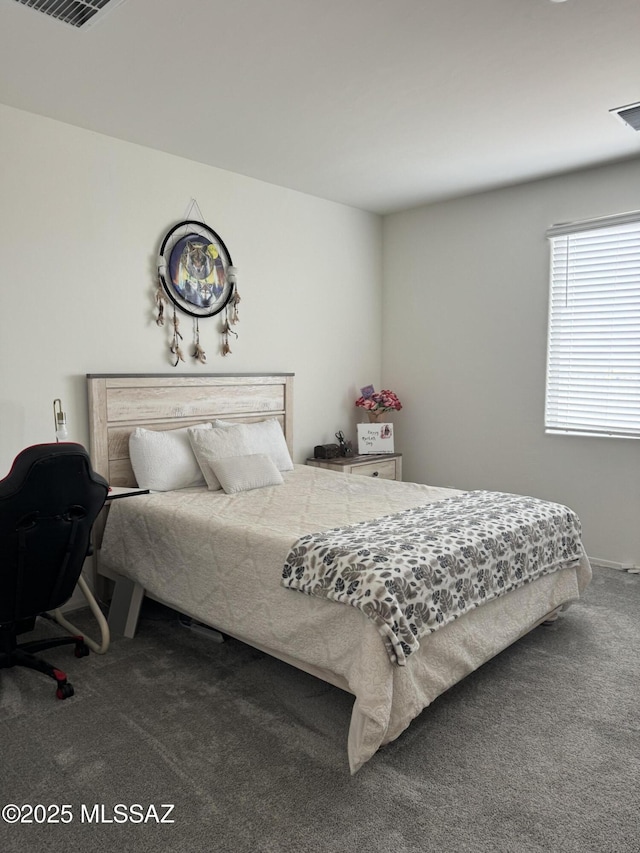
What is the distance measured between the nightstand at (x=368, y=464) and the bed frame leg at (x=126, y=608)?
173 centimetres

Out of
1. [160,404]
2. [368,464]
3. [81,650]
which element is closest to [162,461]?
[160,404]

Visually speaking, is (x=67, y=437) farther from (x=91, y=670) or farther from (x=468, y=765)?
(x=468, y=765)

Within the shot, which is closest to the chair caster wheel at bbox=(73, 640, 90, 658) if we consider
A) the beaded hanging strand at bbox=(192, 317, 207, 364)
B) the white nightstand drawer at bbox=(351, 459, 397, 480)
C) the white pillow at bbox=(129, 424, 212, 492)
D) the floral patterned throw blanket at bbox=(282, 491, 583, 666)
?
the white pillow at bbox=(129, 424, 212, 492)

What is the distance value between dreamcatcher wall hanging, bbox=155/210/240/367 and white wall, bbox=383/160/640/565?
5.45 feet

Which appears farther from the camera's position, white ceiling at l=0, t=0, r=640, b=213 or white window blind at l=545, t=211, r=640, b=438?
white window blind at l=545, t=211, r=640, b=438

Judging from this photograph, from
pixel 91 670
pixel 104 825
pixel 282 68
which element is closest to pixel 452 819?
pixel 104 825

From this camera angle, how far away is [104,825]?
1.78 m

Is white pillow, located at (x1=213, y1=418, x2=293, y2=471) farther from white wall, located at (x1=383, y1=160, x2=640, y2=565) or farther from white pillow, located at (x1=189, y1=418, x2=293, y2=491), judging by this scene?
white wall, located at (x1=383, y1=160, x2=640, y2=565)

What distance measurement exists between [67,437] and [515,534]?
7.61 ft

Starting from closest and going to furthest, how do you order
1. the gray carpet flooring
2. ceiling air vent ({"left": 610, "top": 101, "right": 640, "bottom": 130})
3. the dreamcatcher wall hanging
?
the gray carpet flooring → ceiling air vent ({"left": 610, "top": 101, "right": 640, "bottom": 130}) → the dreamcatcher wall hanging

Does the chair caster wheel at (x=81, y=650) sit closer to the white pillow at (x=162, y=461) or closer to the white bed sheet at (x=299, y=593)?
the white bed sheet at (x=299, y=593)

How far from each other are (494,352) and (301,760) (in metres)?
3.32

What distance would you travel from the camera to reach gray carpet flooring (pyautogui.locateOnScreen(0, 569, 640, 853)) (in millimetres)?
1737

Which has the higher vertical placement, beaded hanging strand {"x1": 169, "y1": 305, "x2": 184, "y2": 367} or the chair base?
beaded hanging strand {"x1": 169, "y1": 305, "x2": 184, "y2": 367}
